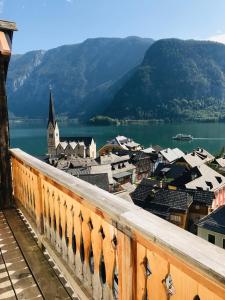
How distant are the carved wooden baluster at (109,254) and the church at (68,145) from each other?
221 feet

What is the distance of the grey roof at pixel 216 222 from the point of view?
2171cm

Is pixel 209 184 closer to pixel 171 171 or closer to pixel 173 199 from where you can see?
pixel 173 199

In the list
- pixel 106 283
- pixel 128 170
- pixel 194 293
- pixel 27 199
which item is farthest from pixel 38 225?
pixel 128 170

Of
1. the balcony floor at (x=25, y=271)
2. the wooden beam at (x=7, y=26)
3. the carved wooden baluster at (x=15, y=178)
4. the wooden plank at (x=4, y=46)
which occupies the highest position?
the wooden beam at (x=7, y=26)

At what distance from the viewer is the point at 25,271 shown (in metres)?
3.51

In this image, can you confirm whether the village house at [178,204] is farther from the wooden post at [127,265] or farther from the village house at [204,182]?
the wooden post at [127,265]

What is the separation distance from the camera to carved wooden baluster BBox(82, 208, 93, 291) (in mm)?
2382

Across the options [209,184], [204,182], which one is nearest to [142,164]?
[204,182]

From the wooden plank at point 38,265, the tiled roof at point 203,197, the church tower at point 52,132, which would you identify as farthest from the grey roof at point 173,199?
the church tower at point 52,132

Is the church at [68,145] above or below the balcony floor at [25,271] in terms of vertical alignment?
below

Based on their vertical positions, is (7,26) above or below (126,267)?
above

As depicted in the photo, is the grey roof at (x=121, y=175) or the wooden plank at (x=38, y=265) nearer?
the wooden plank at (x=38, y=265)

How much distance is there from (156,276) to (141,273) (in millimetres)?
145

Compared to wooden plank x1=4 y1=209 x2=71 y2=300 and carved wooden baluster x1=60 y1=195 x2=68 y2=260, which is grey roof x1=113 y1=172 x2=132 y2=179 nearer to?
wooden plank x1=4 y1=209 x2=71 y2=300
